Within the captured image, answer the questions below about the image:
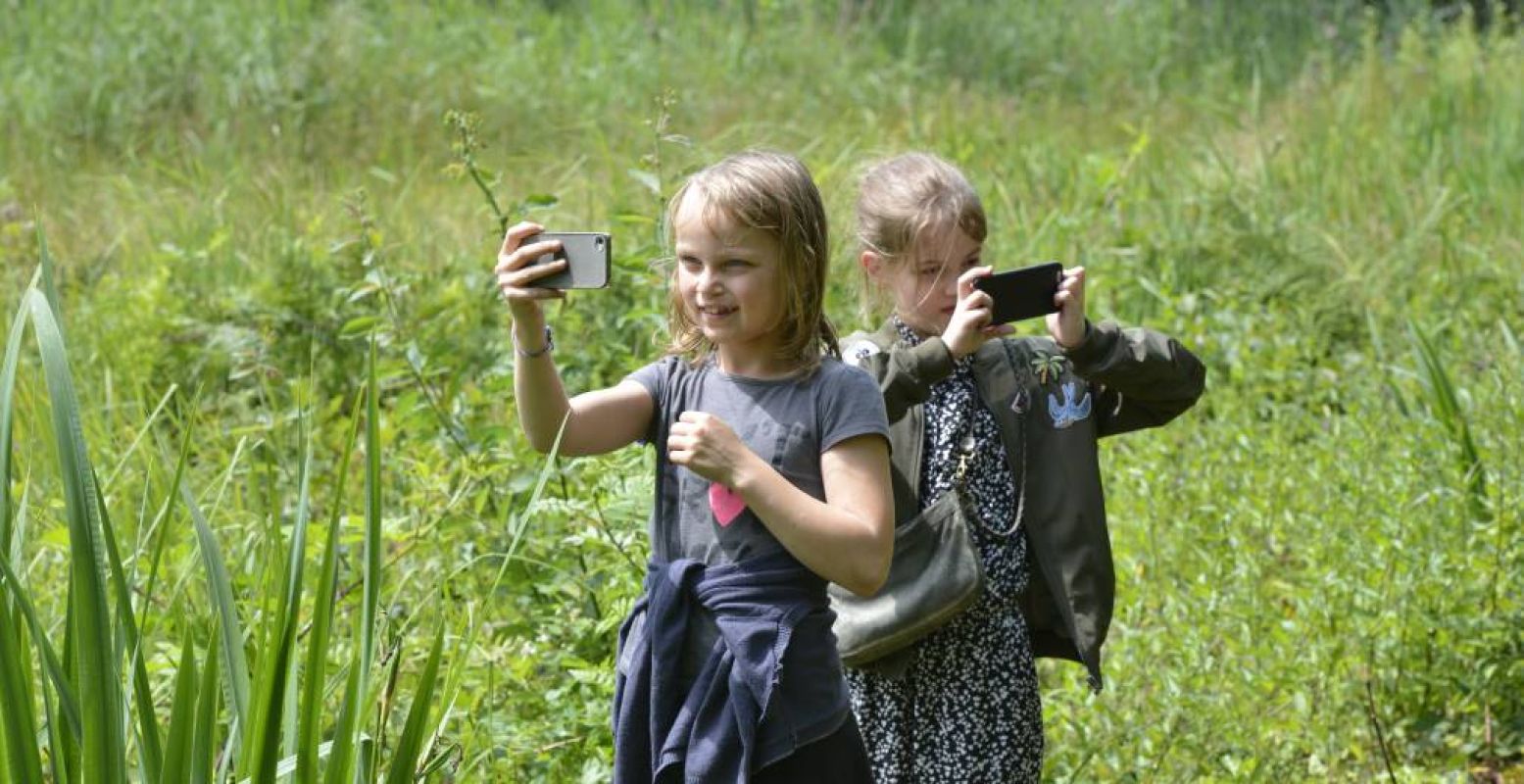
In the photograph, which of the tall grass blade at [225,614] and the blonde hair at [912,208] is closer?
the tall grass blade at [225,614]

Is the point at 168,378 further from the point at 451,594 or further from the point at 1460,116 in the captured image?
the point at 1460,116

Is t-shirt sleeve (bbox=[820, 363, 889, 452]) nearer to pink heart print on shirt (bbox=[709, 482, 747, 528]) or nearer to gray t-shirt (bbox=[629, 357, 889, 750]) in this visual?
gray t-shirt (bbox=[629, 357, 889, 750])

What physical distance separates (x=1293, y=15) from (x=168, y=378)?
23.6 feet

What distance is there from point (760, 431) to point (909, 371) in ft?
1.23

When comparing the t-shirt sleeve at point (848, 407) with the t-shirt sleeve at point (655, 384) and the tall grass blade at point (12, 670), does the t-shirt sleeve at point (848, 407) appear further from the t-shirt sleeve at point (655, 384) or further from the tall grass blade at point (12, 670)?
the tall grass blade at point (12, 670)

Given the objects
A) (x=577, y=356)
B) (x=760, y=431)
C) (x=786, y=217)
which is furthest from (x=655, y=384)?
(x=577, y=356)

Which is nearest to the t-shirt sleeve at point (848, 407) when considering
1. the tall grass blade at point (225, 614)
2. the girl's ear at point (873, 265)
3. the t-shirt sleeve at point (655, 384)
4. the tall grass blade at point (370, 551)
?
the t-shirt sleeve at point (655, 384)

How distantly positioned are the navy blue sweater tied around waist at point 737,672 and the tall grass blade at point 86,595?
71 cm

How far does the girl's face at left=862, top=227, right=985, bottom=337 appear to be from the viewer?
286cm

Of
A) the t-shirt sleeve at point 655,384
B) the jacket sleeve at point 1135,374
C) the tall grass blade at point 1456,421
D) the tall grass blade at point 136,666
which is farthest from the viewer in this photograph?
the tall grass blade at point 1456,421

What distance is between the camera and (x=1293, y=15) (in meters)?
10.4

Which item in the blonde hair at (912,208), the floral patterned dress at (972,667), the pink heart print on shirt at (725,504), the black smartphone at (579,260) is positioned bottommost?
the floral patterned dress at (972,667)

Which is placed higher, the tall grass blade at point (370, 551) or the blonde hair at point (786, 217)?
the blonde hair at point (786, 217)

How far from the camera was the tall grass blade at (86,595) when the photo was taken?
1841mm
